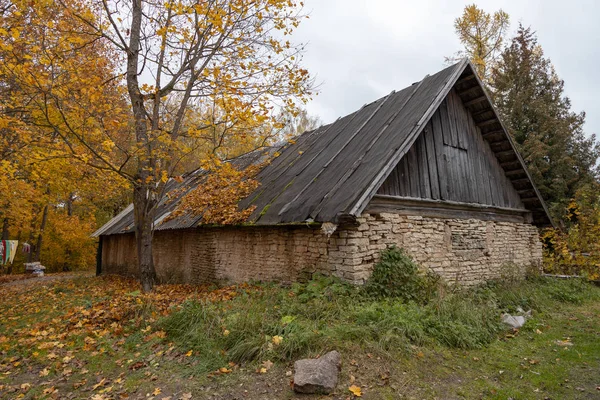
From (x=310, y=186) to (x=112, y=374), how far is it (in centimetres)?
525

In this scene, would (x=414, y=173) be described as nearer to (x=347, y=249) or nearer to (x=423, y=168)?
(x=423, y=168)

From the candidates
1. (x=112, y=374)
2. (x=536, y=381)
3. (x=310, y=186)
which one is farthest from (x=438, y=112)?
(x=112, y=374)

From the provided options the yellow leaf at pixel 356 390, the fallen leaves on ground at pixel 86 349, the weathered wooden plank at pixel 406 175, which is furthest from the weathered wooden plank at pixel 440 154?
the yellow leaf at pixel 356 390

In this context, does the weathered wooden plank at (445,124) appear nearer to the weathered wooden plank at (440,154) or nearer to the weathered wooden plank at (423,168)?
the weathered wooden plank at (440,154)

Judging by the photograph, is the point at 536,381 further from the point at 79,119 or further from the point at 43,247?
the point at 43,247

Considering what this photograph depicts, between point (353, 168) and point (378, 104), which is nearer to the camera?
point (353, 168)

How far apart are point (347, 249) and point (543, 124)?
51.5 ft

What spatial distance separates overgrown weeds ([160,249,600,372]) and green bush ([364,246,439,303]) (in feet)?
0.06

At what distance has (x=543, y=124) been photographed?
17.0m

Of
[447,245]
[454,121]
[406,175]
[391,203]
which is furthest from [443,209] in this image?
[454,121]

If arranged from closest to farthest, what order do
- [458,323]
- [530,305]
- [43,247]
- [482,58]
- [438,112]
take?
[458,323], [530,305], [438,112], [482,58], [43,247]

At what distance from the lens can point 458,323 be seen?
5648 mm

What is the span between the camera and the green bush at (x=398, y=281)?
6.51 metres

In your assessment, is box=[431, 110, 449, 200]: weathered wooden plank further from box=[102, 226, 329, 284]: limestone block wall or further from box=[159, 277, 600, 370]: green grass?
box=[102, 226, 329, 284]: limestone block wall
